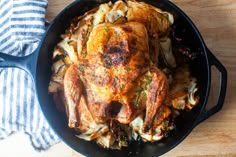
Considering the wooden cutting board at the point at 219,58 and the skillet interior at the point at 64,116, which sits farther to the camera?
the wooden cutting board at the point at 219,58

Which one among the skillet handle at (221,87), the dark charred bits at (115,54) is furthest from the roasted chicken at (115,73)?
the skillet handle at (221,87)

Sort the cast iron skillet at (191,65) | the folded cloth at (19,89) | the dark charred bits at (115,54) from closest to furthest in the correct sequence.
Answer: the dark charred bits at (115,54) → the cast iron skillet at (191,65) → the folded cloth at (19,89)

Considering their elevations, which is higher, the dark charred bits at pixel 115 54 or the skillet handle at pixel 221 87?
the dark charred bits at pixel 115 54

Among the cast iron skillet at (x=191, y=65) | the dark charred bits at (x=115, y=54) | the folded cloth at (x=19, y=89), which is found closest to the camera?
the dark charred bits at (x=115, y=54)

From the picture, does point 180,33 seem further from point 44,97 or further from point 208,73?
point 44,97

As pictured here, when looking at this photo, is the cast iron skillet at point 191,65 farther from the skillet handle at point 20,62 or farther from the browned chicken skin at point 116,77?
the browned chicken skin at point 116,77

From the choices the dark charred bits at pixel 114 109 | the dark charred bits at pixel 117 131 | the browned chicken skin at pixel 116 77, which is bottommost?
the dark charred bits at pixel 117 131
